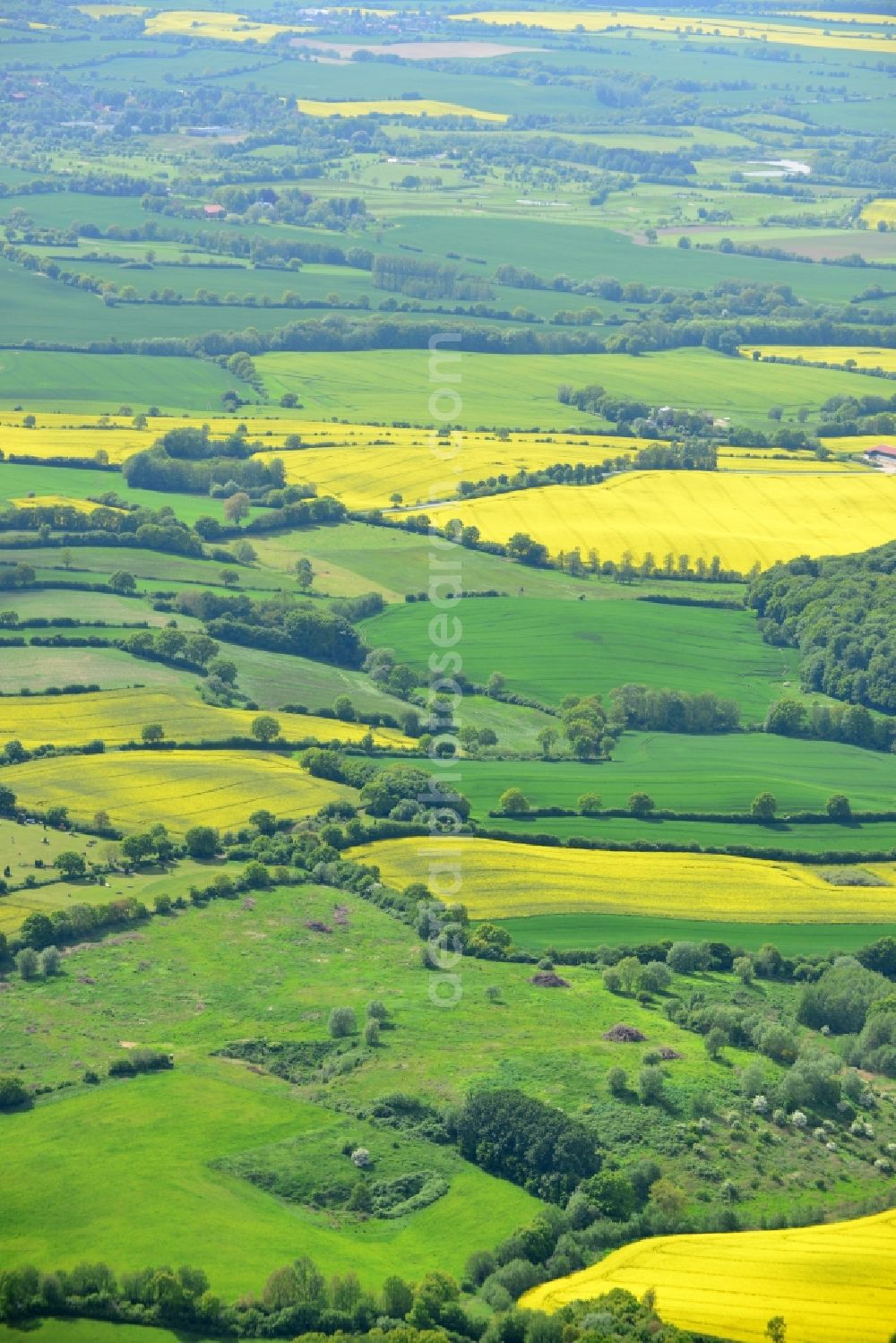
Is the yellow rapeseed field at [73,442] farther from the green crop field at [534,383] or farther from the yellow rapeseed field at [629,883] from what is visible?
the yellow rapeseed field at [629,883]

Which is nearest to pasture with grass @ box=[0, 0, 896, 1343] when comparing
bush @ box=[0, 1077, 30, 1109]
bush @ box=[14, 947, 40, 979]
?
bush @ box=[0, 1077, 30, 1109]

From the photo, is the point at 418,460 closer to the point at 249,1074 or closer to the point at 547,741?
the point at 547,741

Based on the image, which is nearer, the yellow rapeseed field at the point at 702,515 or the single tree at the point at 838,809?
the single tree at the point at 838,809

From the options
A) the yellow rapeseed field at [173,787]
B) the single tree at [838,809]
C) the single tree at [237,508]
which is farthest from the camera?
the single tree at [237,508]

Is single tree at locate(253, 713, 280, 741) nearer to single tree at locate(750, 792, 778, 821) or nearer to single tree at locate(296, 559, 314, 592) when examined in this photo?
single tree at locate(750, 792, 778, 821)

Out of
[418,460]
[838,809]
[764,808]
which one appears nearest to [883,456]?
[418,460]

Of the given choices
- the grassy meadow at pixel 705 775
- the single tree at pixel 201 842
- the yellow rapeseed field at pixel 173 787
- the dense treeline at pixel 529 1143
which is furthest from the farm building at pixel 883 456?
the dense treeline at pixel 529 1143

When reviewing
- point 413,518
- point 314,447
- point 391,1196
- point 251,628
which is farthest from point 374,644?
point 391,1196
